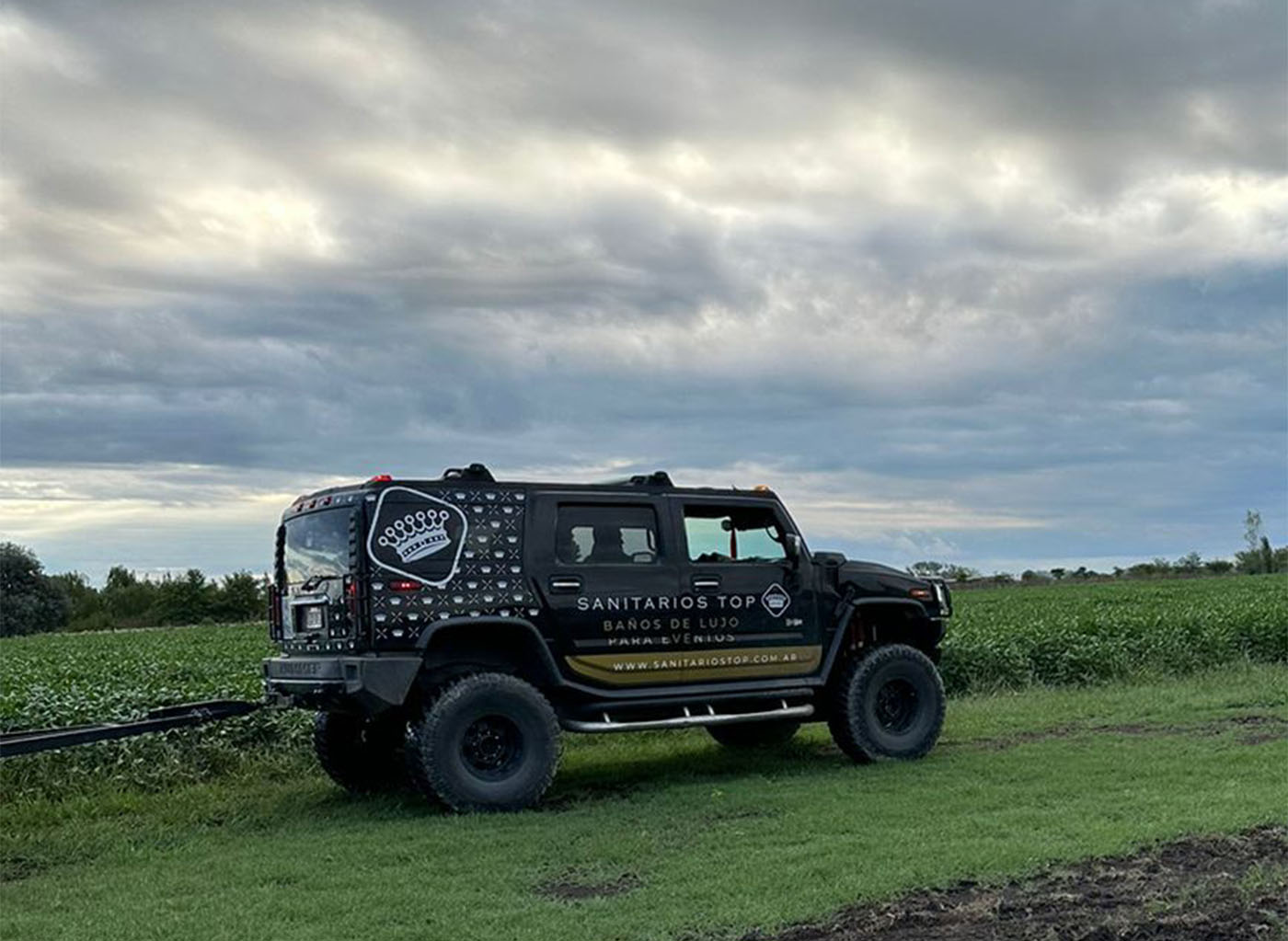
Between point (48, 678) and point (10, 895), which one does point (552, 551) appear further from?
point (48, 678)

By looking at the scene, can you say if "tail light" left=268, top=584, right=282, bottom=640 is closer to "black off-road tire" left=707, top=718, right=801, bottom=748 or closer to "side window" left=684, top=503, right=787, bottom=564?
"side window" left=684, top=503, right=787, bottom=564

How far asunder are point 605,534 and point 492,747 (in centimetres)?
197

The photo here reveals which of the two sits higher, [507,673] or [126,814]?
[507,673]

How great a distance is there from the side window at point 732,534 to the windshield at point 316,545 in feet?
9.61

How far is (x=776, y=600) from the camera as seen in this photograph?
464 inches

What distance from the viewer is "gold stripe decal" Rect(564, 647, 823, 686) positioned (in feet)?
35.6

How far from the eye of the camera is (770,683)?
1170cm

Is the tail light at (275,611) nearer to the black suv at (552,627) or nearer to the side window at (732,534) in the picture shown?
the black suv at (552,627)

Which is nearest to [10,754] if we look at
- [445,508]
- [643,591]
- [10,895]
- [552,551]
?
[10,895]

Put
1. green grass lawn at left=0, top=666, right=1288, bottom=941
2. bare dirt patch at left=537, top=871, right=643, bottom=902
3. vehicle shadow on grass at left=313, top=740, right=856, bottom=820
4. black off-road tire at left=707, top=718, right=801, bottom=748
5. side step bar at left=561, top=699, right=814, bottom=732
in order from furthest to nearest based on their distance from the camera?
black off-road tire at left=707, top=718, right=801, bottom=748
side step bar at left=561, top=699, right=814, bottom=732
vehicle shadow on grass at left=313, top=740, right=856, bottom=820
bare dirt patch at left=537, top=871, right=643, bottom=902
green grass lawn at left=0, top=666, right=1288, bottom=941

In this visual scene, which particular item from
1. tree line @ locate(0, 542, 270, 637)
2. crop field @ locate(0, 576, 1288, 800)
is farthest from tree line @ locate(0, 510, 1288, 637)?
crop field @ locate(0, 576, 1288, 800)

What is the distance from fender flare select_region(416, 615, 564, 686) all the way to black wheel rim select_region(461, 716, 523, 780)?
1.77ft

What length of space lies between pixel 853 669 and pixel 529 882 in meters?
5.12

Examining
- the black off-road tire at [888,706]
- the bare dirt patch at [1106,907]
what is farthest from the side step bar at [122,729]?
the bare dirt patch at [1106,907]
